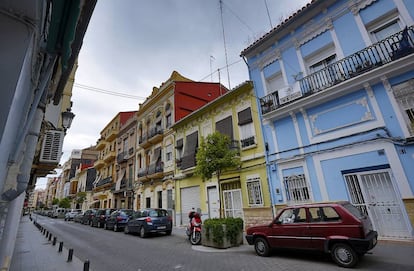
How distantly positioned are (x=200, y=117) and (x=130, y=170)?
13.8m

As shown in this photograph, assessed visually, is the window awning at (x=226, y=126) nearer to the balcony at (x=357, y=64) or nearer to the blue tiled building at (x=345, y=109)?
the blue tiled building at (x=345, y=109)

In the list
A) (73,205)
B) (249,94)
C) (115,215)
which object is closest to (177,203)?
(115,215)

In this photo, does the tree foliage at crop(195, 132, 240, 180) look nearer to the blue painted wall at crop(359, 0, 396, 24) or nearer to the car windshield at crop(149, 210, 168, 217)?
the car windshield at crop(149, 210, 168, 217)

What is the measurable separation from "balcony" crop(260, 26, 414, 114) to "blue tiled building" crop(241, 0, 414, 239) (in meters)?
0.03

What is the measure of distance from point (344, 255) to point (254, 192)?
6350mm

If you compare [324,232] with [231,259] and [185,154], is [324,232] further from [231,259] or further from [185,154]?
[185,154]

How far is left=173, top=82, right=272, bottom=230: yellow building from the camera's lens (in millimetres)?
11438

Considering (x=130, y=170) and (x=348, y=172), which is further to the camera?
(x=130, y=170)

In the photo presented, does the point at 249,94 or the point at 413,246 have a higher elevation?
the point at 249,94

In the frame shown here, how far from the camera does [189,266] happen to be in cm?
612

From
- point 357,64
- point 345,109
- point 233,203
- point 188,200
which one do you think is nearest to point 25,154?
point 345,109

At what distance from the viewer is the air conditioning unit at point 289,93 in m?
10.2

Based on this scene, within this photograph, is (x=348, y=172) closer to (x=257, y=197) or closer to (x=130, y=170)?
(x=257, y=197)

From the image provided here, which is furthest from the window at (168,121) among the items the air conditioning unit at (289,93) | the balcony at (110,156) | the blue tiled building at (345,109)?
the balcony at (110,156)
